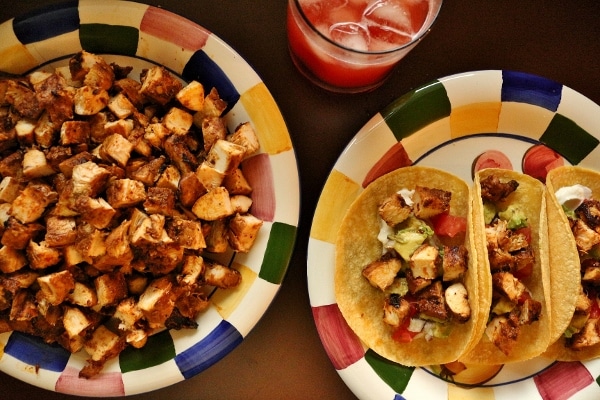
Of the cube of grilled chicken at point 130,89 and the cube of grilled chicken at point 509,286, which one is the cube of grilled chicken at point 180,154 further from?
the cube of grilled chicken at point 509,286

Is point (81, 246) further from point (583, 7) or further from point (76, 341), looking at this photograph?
point (583, 7)

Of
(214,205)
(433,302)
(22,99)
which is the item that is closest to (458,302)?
(433,302)

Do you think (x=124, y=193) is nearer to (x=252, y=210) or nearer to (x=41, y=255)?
(x=41, y=255)

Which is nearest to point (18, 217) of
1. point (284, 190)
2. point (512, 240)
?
point (284, 190)

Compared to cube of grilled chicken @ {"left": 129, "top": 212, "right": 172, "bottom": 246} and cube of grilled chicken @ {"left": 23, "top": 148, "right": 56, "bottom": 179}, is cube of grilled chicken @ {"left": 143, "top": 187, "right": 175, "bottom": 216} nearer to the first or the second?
cube of grilled chicken @ {"left": 129, "top": 212, "right": 172, "bottom": 246}

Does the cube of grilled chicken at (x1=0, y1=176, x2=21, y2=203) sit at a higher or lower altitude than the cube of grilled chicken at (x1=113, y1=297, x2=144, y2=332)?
higher

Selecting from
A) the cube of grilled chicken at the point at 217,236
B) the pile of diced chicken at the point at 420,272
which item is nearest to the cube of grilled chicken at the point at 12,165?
the cube of grilled chicken at the point at 217,236

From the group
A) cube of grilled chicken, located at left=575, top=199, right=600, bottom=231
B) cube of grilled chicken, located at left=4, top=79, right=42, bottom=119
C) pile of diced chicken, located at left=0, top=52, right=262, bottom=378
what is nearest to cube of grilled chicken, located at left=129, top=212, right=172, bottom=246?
pile of diced chicken, located at left=0, top=52, right=262, bottom=378

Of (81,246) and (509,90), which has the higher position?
(509,90)
